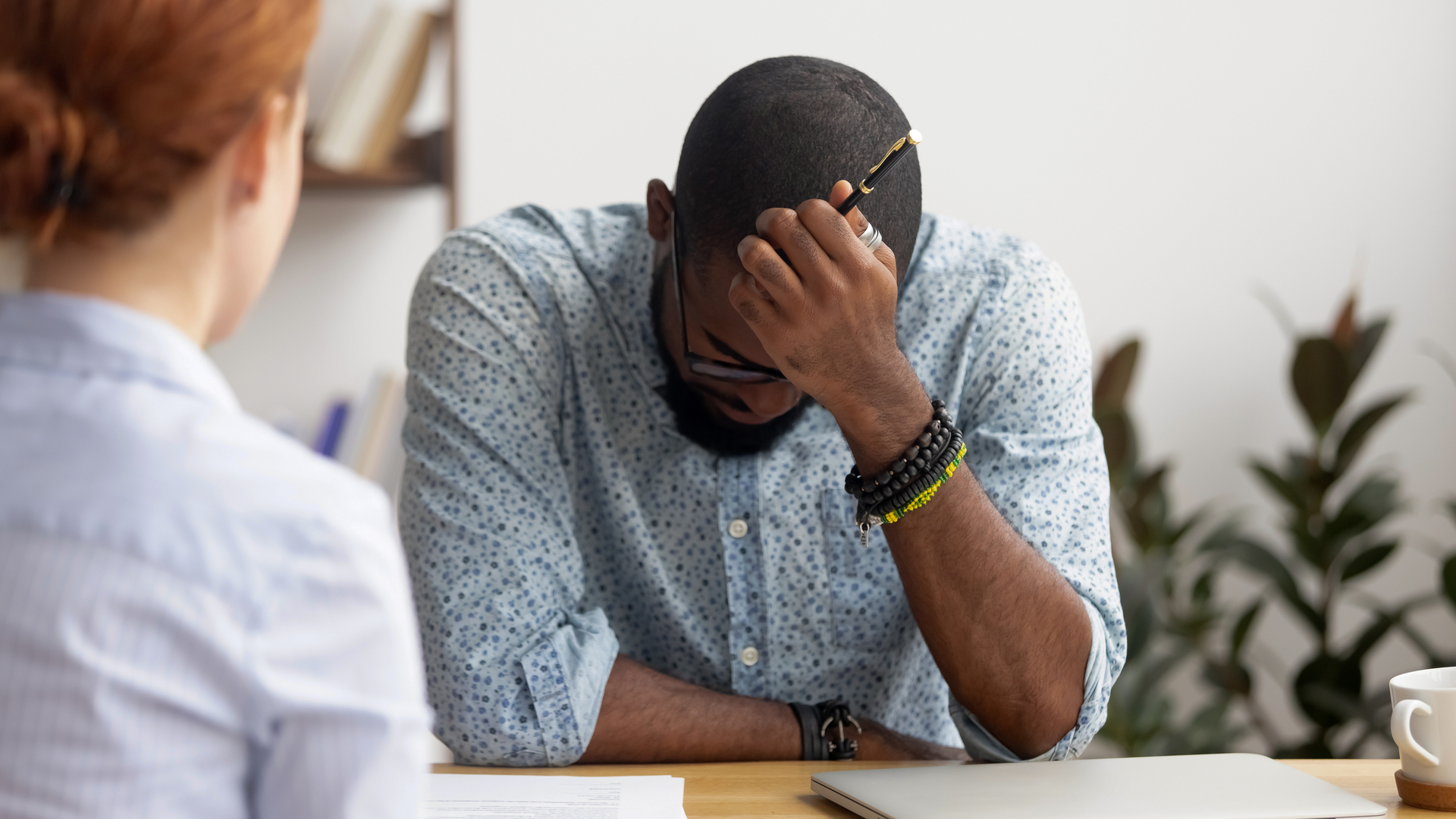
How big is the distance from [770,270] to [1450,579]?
4.83ft

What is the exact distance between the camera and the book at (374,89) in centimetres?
213

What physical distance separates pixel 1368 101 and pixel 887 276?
1.62 metres

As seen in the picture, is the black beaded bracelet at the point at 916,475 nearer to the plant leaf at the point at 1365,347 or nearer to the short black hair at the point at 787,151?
the short black hair at the point at 787,151

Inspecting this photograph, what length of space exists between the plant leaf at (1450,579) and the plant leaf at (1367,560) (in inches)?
3.9

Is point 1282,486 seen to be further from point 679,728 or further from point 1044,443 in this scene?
point 679,728

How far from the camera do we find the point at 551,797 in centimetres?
97

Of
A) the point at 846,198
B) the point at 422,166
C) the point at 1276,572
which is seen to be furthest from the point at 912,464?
the point at 422,166

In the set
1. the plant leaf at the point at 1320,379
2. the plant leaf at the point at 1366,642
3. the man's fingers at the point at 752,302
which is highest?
the man's fingers at the point at 752,302

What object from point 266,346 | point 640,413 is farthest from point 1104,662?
point 266,346

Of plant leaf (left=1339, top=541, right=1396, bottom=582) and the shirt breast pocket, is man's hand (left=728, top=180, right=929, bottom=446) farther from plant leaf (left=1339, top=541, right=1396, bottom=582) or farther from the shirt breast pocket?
plant leaf (left=1339, top=541, right=1396, bottom=582)

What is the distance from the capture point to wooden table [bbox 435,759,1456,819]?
37.8 inches

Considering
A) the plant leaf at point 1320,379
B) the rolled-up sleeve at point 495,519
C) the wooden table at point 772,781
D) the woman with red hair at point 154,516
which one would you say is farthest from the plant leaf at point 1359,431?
the woman with red hair at point 154,516

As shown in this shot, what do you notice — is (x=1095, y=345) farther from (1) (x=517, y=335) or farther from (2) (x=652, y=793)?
(2) (x=652, y=793)

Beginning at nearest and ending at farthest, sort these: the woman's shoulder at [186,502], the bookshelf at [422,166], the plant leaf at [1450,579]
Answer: the woman's shoulder at [186,502] < the plant leaf at [1450,579] < the bookshelf at [422,166]
